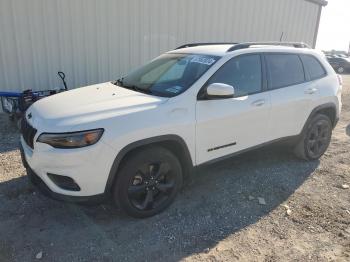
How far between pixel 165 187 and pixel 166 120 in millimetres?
735

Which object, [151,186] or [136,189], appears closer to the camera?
[136,189]

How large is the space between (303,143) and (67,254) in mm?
3478

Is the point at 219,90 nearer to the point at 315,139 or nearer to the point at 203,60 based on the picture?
the point at 203,60

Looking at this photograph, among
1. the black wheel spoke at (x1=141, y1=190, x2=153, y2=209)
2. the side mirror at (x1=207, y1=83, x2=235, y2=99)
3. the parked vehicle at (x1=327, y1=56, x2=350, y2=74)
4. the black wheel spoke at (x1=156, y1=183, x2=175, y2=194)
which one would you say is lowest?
the parked vehicle at (x1=327, y1=56, x2=350, y2=74)

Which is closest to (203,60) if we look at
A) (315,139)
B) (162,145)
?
(162,145)

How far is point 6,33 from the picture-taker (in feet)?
22.3

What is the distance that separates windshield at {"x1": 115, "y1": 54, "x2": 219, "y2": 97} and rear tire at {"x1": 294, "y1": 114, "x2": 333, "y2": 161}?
195 centimetres

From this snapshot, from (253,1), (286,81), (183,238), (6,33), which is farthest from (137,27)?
(183,238)

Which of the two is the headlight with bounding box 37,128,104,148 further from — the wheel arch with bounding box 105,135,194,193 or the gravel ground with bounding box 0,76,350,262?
the gravel ground with bounding box 0,76,350,262

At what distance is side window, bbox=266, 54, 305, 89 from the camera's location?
4.23 m

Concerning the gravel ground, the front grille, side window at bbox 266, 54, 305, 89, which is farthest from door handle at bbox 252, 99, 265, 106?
the front grille

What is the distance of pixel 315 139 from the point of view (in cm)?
498

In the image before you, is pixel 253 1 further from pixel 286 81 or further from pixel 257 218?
pixel 257 218

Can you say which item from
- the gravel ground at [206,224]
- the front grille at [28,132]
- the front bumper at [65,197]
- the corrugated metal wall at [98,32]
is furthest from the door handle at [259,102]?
the corrugated metal wall at [98,32]
